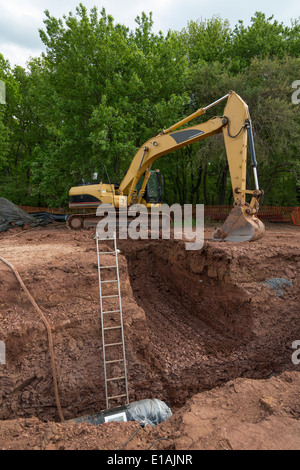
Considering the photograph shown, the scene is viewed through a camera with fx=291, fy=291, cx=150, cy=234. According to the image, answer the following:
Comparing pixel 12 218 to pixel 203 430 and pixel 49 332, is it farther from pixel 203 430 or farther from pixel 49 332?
pixel 203 430

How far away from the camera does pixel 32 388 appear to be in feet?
18.5

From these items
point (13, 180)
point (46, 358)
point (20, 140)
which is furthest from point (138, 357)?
point (20, 140)

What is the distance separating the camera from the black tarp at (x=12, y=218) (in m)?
14.8

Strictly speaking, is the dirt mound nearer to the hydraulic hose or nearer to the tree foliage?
the hydraulic hose

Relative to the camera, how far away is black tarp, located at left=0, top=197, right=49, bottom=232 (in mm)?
14750

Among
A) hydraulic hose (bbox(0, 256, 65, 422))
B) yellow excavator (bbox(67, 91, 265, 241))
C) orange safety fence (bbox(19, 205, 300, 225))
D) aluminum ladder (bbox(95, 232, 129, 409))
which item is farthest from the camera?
orange safety fence (bbox(19, 205, 300, 225))

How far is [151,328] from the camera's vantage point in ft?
26.2

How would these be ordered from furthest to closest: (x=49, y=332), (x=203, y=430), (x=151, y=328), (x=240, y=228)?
(x=240, y=228) < (x=151, y=328) < (x=49, y=332) < (x=203, y=430)

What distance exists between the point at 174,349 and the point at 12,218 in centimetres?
1170

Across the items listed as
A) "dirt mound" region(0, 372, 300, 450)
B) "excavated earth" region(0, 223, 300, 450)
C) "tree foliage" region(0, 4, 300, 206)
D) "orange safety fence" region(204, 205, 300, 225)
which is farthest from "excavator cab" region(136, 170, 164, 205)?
"dirt mound" region(0, 372, 300, 450)

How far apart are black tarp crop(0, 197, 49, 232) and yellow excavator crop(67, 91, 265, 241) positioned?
3.72m

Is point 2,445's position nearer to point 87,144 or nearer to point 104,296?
point 104,296

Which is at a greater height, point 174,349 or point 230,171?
point 230,171

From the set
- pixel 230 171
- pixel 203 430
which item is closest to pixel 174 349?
pixel 203 430
